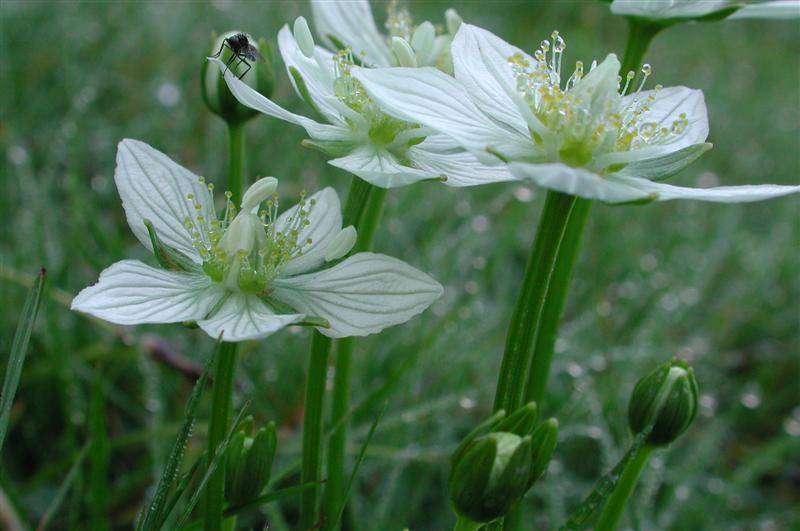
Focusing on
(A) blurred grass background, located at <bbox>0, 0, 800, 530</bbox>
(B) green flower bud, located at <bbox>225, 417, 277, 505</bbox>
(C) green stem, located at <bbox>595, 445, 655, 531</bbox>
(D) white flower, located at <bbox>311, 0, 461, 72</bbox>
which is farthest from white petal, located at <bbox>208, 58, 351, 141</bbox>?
(C) green stem, located at <bbox>595, 445, 655, 531</bbox>

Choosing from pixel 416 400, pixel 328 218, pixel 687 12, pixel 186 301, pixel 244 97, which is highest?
pixel 687 12

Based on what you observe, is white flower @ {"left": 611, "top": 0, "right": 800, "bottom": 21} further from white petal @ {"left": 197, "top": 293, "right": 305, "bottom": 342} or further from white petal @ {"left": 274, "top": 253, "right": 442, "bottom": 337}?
white petal @ {"left": 197, "top": 293, "right": 305, "bottom": 342}

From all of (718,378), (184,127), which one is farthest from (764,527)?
(184,127)

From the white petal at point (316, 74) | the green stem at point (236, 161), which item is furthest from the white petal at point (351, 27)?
the green stem at point (236, 161)

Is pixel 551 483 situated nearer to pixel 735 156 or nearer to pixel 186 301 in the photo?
pixel 186 301

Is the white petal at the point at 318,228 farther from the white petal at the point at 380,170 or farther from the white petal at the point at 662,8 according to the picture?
the white petal at the point at 662,8
